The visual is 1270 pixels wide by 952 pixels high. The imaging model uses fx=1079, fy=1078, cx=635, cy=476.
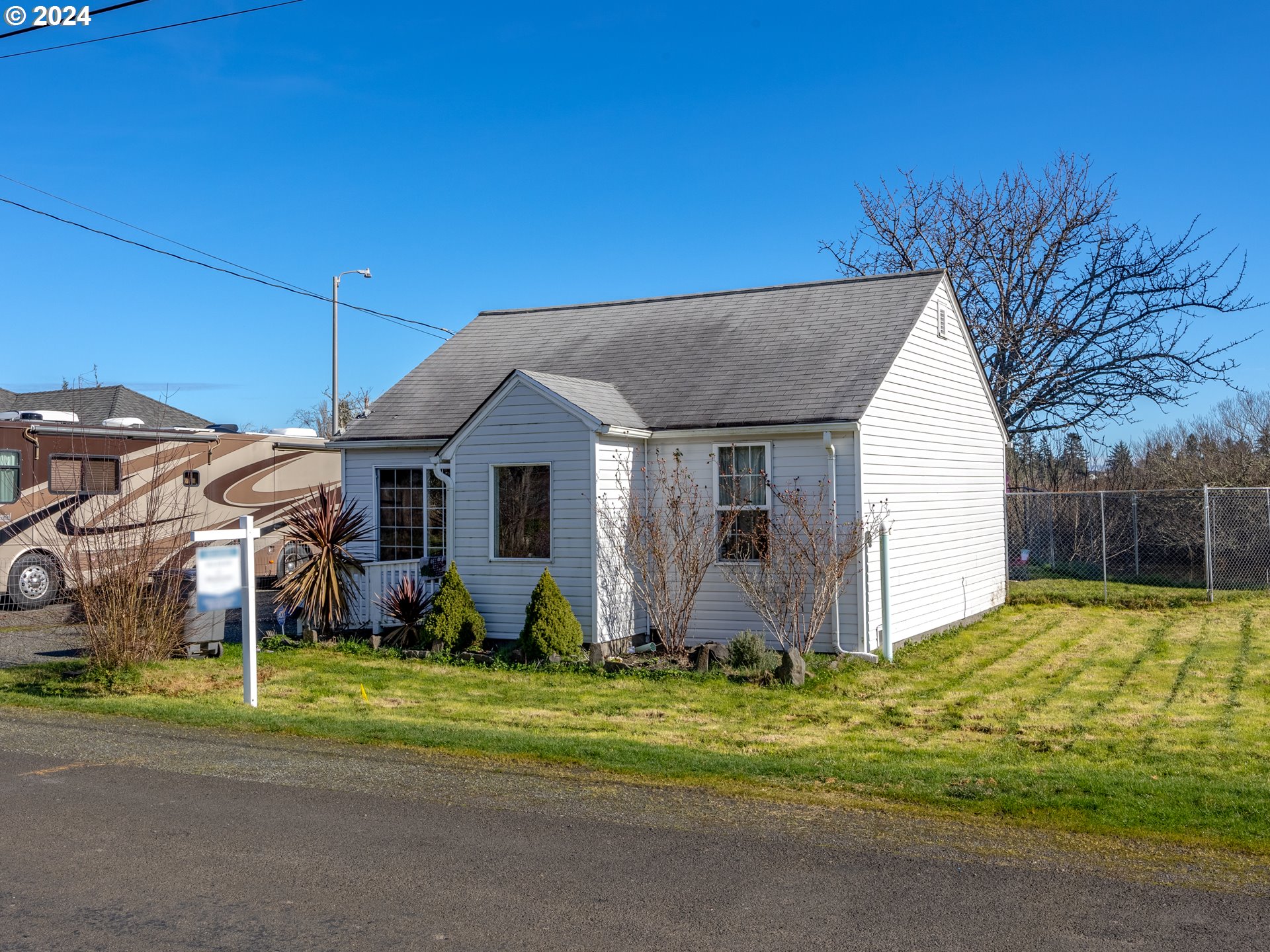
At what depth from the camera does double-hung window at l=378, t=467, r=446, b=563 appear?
16.8 metres

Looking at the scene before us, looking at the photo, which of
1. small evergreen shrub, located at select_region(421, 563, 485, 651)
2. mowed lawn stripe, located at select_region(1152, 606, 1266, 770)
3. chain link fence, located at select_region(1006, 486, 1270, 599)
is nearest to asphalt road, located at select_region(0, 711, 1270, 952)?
mowed lawn stripe, located at select_region(1152, 606, 1266, 770)

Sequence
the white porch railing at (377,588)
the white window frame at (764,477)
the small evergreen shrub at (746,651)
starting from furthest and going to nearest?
the white porch railing at (377,588)
the white window frame at (764,477)
the small evergreen shrub at (746,651)

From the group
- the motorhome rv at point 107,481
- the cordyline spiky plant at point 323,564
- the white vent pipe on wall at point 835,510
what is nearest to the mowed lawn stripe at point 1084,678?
the white vent pipe on wall at point 835,510

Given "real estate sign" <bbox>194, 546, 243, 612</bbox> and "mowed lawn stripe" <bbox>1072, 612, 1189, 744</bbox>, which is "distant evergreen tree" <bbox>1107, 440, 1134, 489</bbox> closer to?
"mowed lawn stripe" <bbox>1072, 612, 1189, 744</bbox>

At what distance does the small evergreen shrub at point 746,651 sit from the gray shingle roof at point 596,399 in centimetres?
322

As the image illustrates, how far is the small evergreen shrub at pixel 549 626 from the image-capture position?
13.4 meters

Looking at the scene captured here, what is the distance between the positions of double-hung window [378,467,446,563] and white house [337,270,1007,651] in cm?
3

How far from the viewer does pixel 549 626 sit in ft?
43.9

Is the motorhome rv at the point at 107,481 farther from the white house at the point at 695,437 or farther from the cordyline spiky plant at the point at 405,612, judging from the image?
the cordyline spiky plant at the point at 405,612

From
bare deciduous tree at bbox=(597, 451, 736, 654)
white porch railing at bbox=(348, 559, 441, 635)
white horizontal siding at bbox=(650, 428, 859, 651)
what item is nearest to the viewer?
white horizontal siding at bbox=(650, 428, 859, 651)

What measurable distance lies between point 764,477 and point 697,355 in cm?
313

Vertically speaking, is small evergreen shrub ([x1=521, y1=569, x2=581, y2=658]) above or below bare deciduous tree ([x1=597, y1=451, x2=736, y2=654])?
below

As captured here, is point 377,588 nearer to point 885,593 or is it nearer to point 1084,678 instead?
point 885,593

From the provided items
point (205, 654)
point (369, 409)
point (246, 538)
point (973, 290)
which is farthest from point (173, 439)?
point (973, 290)
